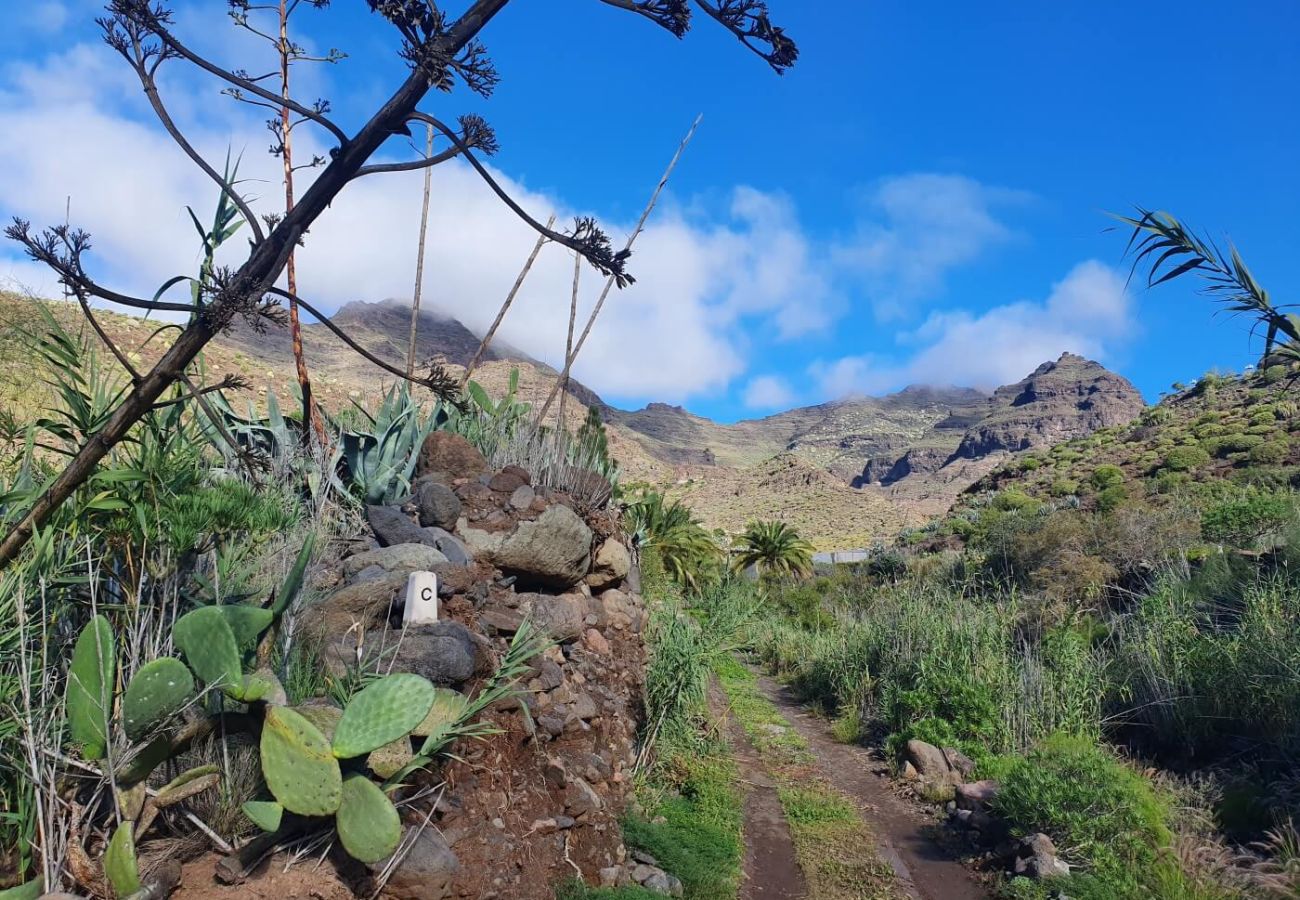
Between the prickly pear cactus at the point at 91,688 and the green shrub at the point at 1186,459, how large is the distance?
28524 millimetres

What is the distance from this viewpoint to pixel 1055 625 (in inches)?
424

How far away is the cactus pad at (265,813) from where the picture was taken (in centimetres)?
308

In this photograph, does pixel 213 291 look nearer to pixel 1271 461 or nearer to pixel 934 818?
pixel 934 818

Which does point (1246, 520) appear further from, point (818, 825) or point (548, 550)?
point (548, 550)

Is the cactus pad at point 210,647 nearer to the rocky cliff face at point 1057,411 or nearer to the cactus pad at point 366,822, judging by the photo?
the cactus pad at point 366,822

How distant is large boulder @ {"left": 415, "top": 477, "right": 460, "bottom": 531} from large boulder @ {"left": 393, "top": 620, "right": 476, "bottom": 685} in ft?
6.43

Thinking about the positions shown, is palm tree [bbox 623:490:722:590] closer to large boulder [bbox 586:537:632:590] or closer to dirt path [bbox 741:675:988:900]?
dirt path [bbox 741:675:988:900]

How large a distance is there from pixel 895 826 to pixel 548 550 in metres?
3.66

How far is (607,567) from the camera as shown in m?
7.80

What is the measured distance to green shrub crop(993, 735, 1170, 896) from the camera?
548 centimetres

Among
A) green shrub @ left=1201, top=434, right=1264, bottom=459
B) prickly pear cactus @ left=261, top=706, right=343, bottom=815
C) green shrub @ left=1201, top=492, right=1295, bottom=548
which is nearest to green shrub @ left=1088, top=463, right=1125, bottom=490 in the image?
green shrub @ left=1201, top=434, right=1264, bottom=459

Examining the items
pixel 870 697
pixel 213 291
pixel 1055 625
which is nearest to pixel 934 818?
pixel 870 697

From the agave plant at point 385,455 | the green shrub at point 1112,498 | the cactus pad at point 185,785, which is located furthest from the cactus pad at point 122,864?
the green shrub at point 1112,498

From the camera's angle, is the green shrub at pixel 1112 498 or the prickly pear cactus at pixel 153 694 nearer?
the prickly pear cactus at pixel 153 694
